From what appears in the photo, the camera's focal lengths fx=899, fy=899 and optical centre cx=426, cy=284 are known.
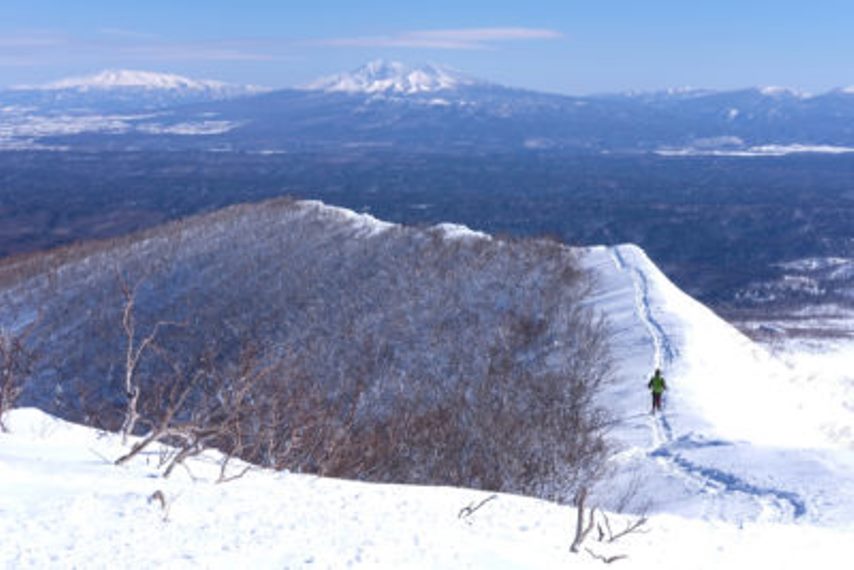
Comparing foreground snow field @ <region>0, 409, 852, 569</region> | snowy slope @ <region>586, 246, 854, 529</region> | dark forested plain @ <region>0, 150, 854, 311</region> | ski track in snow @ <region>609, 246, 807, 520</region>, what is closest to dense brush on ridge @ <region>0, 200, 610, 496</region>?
snowy slope @ <region>586, 246, 854, 529</region>

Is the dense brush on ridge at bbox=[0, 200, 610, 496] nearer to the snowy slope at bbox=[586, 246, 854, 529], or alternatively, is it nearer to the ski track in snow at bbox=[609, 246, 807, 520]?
the snowy slope at bbox=[586, 246, 854, 529]

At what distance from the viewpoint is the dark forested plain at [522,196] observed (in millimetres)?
88625

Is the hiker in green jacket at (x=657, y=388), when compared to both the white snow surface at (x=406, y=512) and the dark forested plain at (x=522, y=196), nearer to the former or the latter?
the white snow surface at (x=406, y=512)

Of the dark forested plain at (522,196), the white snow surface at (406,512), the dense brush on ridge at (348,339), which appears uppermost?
the white snow surface at (406,512)

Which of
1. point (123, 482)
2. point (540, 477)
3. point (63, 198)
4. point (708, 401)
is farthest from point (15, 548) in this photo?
point (63, 198)

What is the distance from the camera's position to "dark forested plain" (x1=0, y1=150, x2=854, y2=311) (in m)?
88.6

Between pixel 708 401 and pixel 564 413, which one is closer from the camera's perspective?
pixel 564 413

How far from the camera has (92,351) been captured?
3447 cm

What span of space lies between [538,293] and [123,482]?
2107 centimetres

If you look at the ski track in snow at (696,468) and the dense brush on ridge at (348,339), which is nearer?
the ski track in snow at (696,468)

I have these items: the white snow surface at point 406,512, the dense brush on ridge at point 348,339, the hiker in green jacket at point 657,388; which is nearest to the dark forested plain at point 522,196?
the dense brush on ridge at point 348,339

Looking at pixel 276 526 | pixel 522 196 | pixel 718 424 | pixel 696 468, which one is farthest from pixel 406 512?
pixel 522 196

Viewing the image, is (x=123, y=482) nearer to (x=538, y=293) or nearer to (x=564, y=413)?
(x=564, y=413)

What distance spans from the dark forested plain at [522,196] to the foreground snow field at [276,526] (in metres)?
54.4
